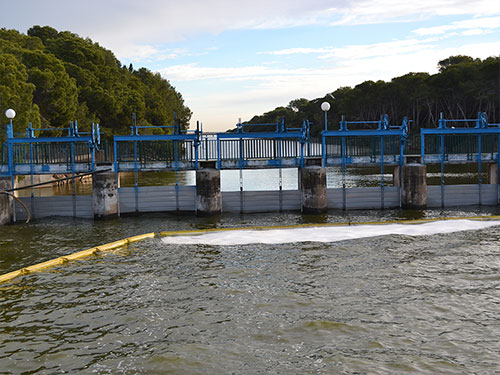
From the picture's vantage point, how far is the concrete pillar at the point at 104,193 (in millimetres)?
28625

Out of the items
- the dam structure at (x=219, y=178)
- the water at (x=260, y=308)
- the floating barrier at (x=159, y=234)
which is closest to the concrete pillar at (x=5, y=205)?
the dam structure at (x=219, y=178)

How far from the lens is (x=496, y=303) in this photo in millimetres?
15094

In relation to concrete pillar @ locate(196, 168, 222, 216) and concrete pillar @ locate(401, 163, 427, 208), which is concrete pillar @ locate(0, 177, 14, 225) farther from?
concrete pillar @ locate(401, 163, 427, 208)

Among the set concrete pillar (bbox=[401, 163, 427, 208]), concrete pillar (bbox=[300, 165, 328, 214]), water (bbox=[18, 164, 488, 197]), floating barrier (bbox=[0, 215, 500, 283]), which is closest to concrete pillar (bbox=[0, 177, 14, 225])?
floating barrier (bbox=[0, 215, 500, 283])

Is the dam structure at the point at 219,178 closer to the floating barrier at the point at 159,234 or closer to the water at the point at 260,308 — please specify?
the floating barrier at the point at 159,234

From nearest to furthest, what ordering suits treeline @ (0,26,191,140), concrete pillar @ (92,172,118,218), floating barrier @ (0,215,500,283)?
floating barrier @ (0,215,500,283), concrete pillar @ (92,172,118,218), treeline @ (0,26,191,140)

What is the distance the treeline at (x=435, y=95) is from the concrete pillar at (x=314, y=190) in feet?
166

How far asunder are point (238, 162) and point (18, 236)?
12.5 meters

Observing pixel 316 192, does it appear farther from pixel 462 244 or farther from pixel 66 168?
pixel 66 168

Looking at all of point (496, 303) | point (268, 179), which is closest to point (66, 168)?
point (496, 303)

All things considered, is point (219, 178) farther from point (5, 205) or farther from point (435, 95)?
point (435, 95)

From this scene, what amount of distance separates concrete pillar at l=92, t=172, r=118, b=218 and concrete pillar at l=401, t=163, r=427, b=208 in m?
16.7

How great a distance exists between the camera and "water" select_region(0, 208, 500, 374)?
11.9 meters

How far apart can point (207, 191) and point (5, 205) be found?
10.9 metres
